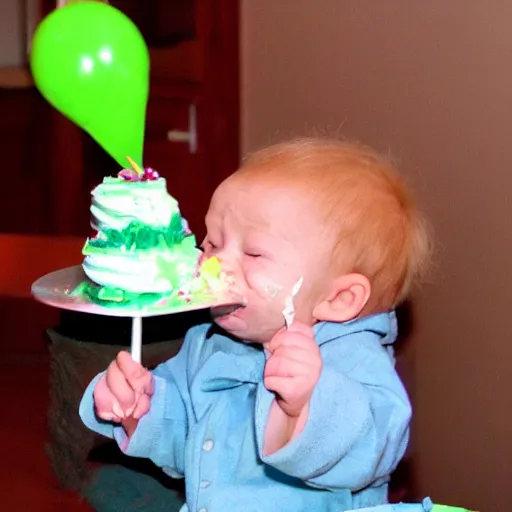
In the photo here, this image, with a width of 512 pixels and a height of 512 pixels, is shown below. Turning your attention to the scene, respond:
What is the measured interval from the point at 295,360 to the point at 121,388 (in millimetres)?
175

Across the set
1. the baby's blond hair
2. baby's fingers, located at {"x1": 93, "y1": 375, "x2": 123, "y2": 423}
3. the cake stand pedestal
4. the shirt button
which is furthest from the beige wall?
baby's fingers, located at {"x1": 93, "y1": 375, "x2": 123, "y2": 423}

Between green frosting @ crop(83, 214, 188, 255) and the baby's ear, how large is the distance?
18 cm

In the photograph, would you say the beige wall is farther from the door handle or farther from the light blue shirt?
the door handle

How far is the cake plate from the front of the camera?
79 centimetres

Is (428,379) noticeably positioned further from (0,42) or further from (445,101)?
(0,42)

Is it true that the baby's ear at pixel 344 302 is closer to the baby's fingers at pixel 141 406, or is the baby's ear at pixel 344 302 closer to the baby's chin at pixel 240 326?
the baby's chin at pixel 240 326

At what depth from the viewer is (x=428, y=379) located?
A: 4.49 ft

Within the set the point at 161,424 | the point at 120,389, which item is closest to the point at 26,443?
the point at 161,424

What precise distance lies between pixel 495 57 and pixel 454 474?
23.9 inches

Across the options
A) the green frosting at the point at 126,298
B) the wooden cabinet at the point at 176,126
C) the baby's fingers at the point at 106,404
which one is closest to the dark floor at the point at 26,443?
the wooden cabinet at the point at 176,126

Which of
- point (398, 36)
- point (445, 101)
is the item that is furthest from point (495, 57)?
point (398, 36)

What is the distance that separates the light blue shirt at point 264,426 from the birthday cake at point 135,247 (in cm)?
15

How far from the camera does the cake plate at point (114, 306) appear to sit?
791mm

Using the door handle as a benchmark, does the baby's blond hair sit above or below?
above
